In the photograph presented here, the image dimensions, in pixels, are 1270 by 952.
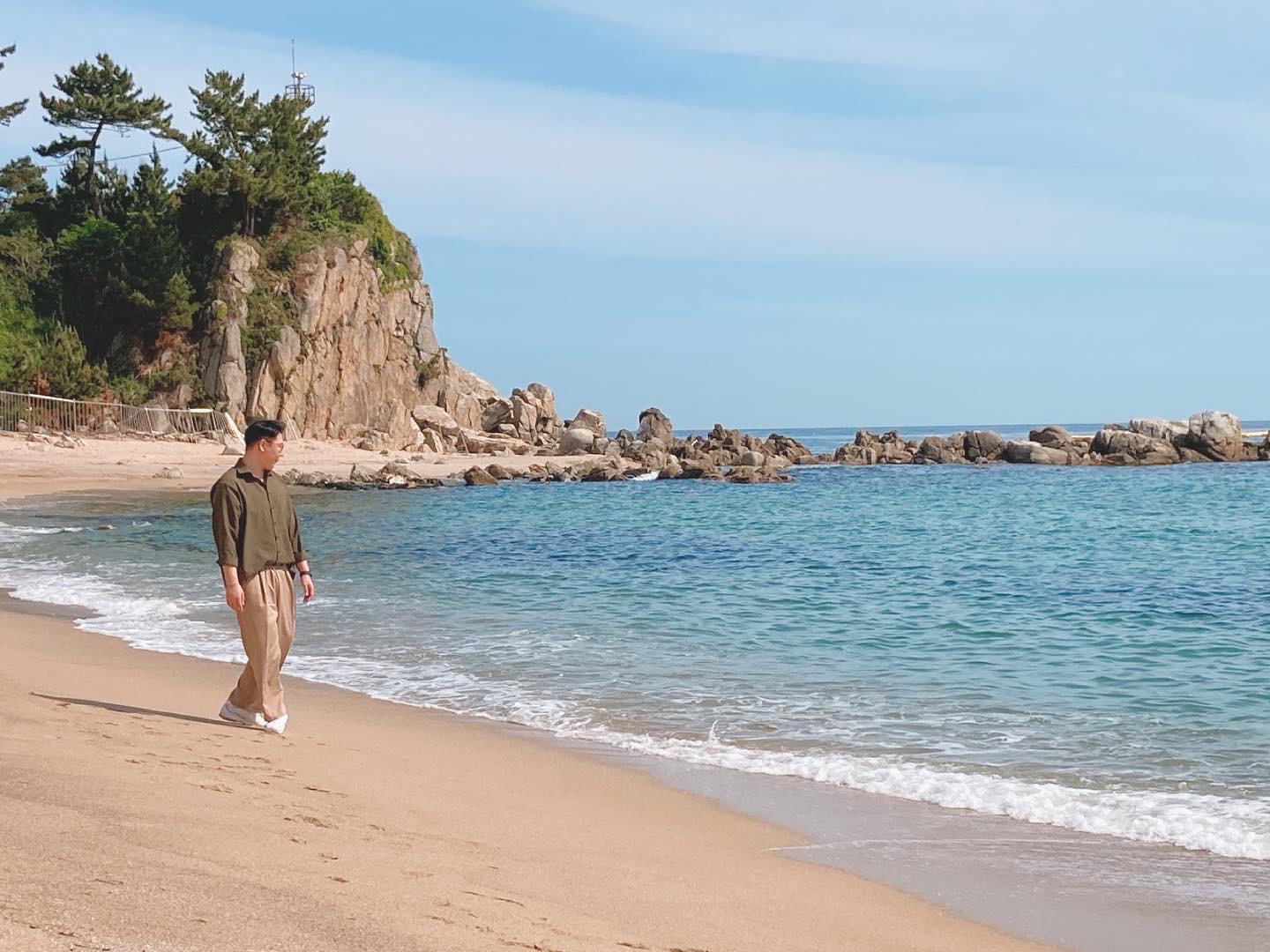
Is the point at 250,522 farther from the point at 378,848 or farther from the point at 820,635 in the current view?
the point at 820,635

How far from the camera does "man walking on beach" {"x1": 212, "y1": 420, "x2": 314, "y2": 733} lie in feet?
23.2

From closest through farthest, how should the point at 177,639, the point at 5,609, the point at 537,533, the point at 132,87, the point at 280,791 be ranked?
the point at 280,791 → the point at 177,639 → the point at 5,609 → the point at 537,533 → the point at 132,87

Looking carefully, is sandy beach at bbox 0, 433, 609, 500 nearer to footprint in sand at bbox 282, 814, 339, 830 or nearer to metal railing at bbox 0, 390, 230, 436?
metal railing at bbox 0, 390, 230, 436

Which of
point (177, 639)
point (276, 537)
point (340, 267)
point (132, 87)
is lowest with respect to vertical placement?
point (177, 639)

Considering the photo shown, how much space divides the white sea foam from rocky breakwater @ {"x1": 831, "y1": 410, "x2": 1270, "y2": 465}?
54.2 m

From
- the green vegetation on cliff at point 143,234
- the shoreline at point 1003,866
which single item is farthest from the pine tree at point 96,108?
the shoreline at point 1003,866

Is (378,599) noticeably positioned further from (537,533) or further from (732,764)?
(537,533)

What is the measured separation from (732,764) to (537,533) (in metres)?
18.8

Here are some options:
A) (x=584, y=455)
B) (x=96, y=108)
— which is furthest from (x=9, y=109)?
(x=584, y=455)

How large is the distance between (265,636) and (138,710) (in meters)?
1.24

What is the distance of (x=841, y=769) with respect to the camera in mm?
7500

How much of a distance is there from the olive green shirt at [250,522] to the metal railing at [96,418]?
3726cm

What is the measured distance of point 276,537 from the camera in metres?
7.28

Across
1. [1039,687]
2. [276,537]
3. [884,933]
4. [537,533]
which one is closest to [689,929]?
[884,933]
